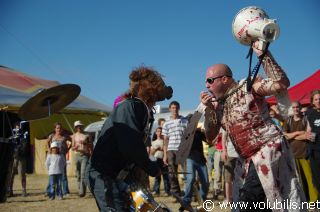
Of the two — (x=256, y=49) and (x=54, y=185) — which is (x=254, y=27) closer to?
(x=256, y=49)

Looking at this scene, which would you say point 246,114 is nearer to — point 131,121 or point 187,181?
point 131,121

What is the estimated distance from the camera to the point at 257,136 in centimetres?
336

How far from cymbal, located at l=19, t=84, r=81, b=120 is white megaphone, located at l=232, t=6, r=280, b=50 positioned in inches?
126

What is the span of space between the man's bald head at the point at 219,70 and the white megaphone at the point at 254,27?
29 cm

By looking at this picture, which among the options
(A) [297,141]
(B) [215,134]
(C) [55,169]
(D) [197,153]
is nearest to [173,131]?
(D) [197,153]

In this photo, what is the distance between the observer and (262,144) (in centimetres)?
334

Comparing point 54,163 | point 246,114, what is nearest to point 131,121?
point 246,114

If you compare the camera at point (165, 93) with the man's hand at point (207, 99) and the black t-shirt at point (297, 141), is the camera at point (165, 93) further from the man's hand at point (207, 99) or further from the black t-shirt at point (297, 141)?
the black t-shirt at point (297, 141)

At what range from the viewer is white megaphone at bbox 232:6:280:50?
309 cm

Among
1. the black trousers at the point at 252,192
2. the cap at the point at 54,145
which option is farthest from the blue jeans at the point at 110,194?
the cap at the point at 54,145

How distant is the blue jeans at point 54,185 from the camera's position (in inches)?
408

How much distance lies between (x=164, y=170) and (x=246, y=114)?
752 mm

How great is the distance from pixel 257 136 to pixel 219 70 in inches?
24.1

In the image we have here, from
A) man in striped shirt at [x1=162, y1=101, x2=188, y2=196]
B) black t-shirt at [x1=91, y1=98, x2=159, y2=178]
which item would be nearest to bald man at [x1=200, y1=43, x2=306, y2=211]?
black t-shirt at [x1=91, y1=98, x2=159, y2=178]
